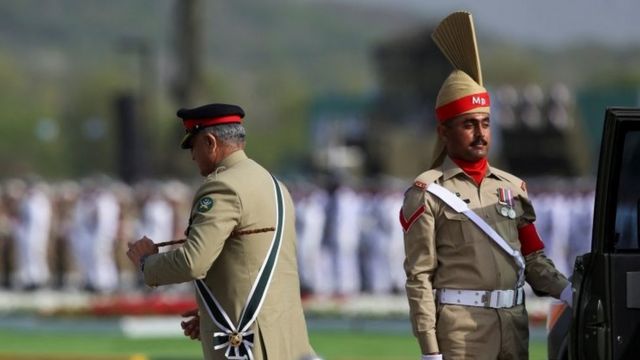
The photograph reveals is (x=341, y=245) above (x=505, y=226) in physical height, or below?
above

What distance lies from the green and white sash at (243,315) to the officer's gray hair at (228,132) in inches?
17.0

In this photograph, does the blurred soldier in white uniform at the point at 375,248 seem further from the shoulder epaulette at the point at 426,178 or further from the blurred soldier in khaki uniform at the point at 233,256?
the blurred soldier in khaki uniform at the point at 233,256

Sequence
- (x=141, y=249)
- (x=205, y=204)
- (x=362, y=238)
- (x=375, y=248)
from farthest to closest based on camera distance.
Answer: (x=362, y=238), (x=375, y=248), (x=141, y=249), (x=205, y=204)

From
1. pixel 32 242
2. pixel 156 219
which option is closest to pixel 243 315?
pixel 156 219

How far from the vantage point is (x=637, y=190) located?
689cm

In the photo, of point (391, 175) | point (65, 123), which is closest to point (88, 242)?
point (391, 175)

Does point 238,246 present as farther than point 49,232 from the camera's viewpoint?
No

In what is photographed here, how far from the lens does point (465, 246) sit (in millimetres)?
7355

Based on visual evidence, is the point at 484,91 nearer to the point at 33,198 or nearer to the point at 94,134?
the point at 33,198

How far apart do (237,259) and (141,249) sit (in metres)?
0.43

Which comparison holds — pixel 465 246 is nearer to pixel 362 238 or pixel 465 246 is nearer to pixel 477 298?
pixel 477 298

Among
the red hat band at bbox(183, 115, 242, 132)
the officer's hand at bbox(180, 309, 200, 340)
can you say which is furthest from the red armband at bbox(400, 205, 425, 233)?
the officer's hand at bbox(180, 309, 200, 340)

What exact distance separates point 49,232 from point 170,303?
7.23 metres

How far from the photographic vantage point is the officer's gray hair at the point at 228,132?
7.30m
